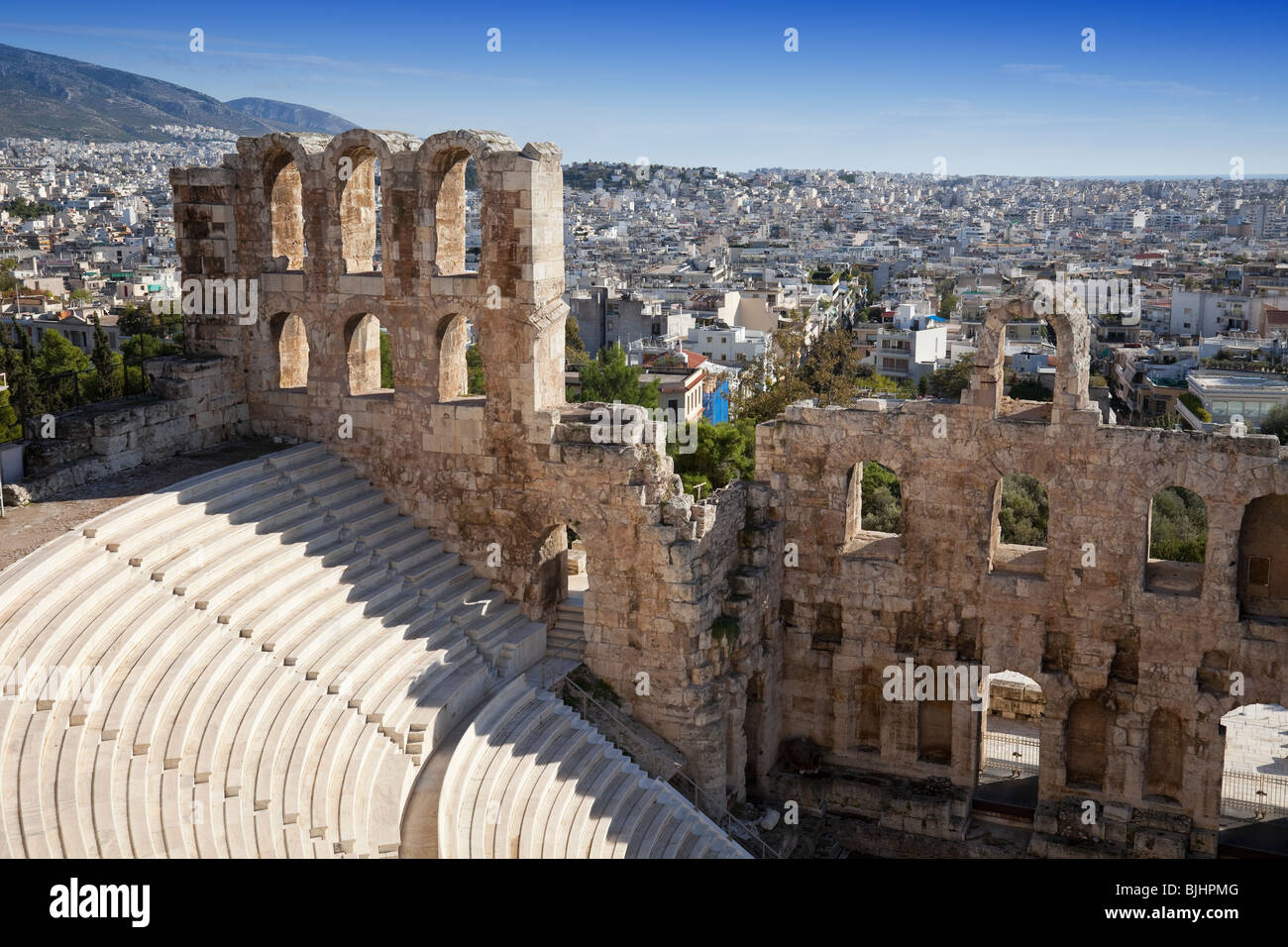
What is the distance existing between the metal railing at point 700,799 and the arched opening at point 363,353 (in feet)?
21.5

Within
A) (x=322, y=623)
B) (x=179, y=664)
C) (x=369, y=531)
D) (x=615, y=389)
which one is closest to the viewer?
(x=179, y=664)

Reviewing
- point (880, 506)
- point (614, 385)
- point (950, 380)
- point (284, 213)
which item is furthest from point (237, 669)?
point (950, 380)

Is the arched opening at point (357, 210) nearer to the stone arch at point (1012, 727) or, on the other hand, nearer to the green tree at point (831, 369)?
the stone arch at point (1012, 727)

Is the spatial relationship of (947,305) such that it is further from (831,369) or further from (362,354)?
(362,354)

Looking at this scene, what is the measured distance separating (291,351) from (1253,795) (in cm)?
1852

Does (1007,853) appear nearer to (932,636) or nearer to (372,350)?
(932,636)

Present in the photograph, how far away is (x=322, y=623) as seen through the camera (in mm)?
17703

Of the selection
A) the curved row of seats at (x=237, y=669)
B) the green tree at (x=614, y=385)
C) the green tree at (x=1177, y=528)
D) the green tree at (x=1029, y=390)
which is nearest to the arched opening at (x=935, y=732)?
the curved row of seats at (x=237, y=669)

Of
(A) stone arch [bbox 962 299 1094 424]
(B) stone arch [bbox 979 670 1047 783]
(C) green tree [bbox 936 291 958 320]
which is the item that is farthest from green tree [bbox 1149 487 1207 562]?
(C) green tree [bbox 936 291 958 320]

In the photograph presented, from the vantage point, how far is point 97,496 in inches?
720

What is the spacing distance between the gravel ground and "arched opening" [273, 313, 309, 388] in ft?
4.70

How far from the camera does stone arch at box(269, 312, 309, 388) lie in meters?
22.3
